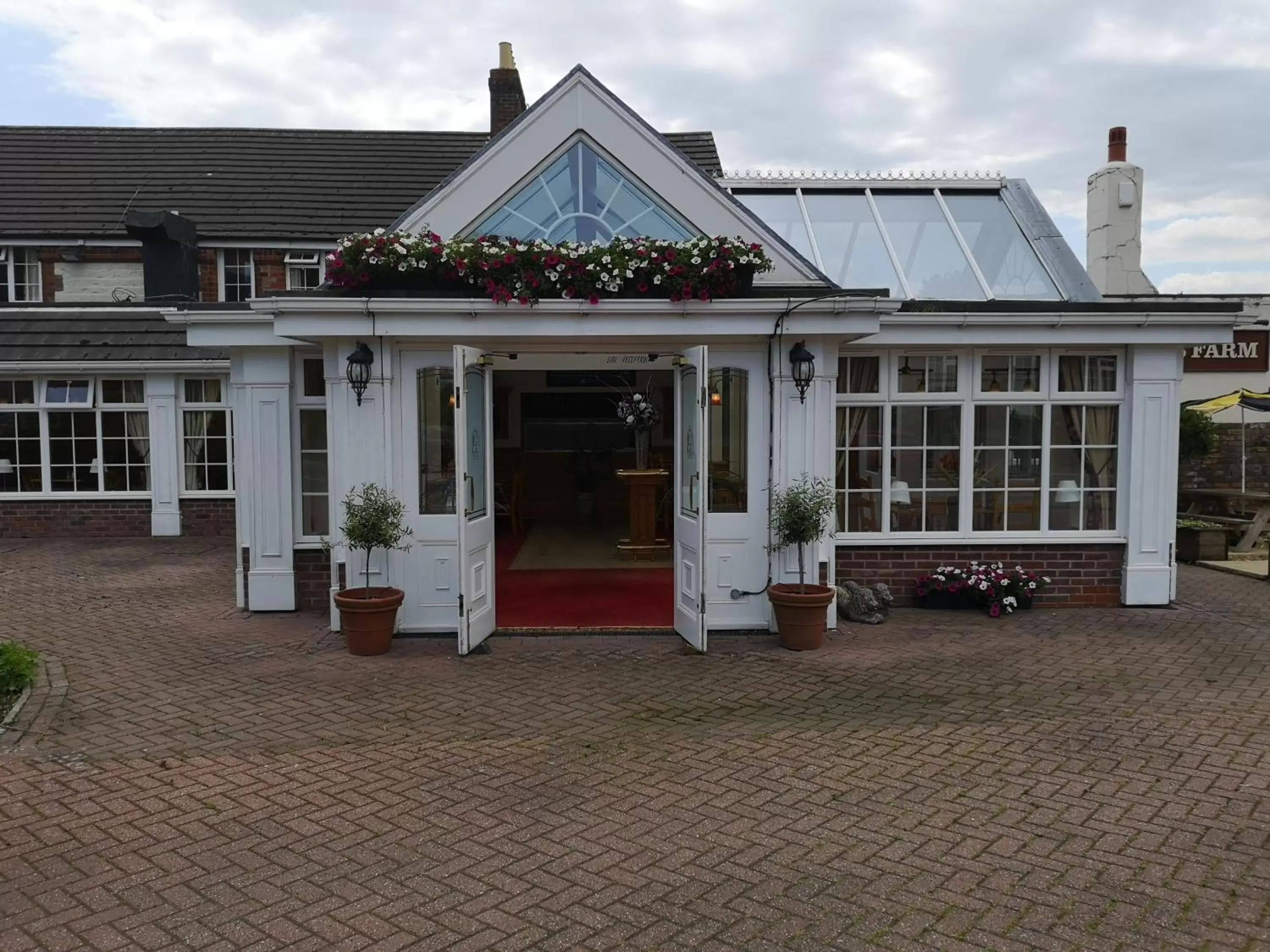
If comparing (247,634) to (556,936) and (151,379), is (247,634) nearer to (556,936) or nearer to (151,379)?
(556,936)

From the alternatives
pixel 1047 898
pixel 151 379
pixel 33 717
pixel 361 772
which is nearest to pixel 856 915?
pixel 1047 898

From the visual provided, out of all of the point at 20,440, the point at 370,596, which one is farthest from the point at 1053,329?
the point at 20,440

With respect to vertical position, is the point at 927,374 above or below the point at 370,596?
above

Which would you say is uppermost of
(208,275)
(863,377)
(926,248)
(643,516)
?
(208,275)

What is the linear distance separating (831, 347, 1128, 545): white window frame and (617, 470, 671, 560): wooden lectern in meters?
3.14

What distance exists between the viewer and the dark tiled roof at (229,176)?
1627 centimetres

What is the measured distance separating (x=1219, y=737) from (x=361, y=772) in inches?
191

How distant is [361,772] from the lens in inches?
201

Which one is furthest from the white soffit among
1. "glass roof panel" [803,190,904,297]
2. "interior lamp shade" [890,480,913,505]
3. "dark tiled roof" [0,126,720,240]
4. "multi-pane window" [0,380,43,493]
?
"multi-pane window" [0,380,43,493]

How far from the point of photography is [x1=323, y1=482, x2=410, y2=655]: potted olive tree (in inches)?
296

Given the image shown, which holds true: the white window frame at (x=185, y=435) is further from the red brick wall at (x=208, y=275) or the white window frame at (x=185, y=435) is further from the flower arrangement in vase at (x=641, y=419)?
the flower arrangement in vase at (x=641, y=419)

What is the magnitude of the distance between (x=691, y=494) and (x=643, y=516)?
4.01 m

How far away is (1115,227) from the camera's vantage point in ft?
45.8

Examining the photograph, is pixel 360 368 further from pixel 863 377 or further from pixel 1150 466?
pixel 1150 466
